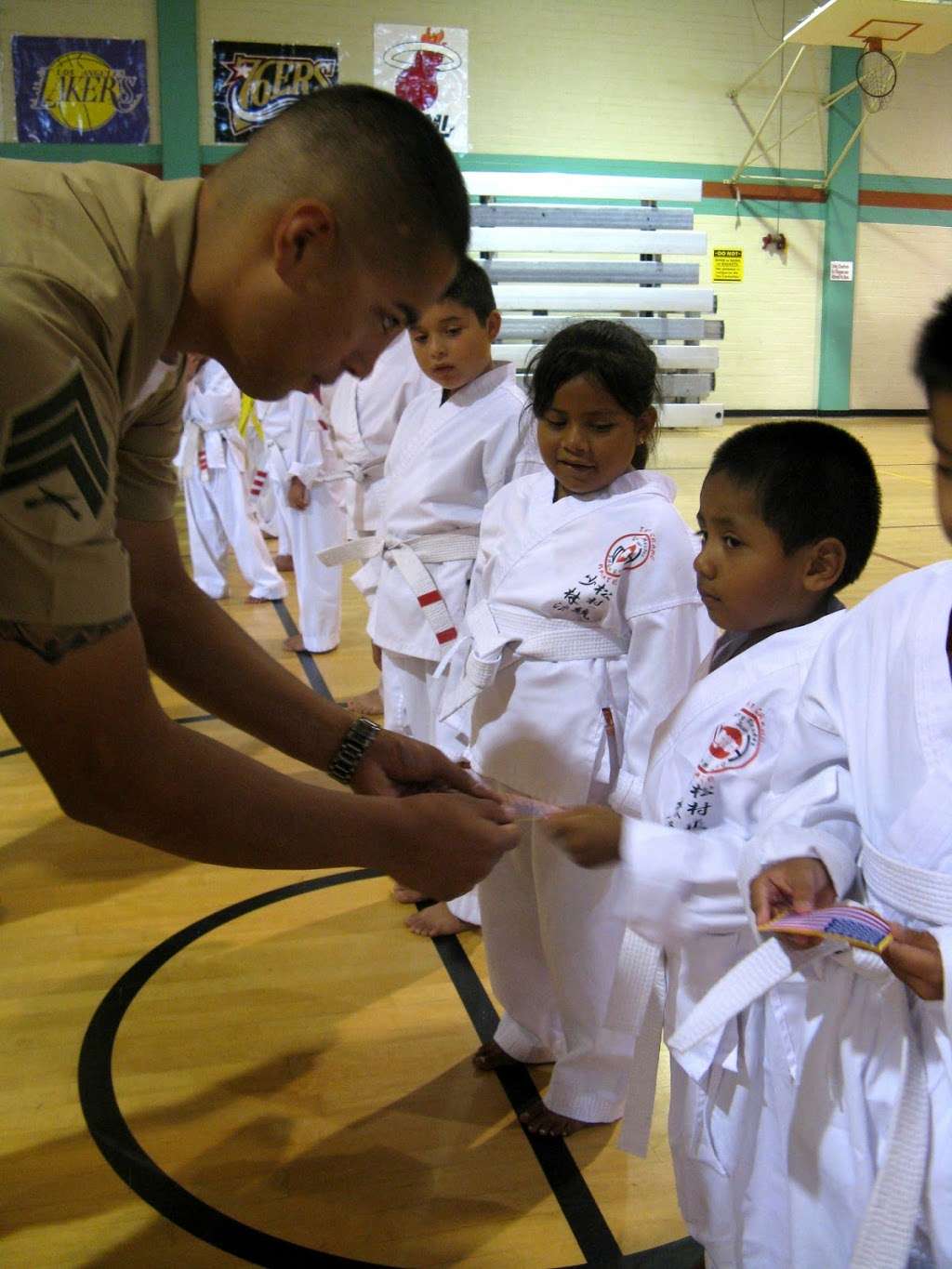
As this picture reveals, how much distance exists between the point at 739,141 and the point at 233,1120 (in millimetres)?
12662

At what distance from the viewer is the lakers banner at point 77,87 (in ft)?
34.5

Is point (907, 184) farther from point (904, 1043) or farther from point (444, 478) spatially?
point (904, 1043)

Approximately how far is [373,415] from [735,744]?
2502 mm

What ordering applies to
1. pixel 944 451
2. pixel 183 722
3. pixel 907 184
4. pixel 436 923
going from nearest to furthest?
pixel 944 451 → pixel 436 923 → pixel 183 722 → pixel 907 184

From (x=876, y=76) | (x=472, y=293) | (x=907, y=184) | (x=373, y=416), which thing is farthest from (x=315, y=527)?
(x=907, y=184)

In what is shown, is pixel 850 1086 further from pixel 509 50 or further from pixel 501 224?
Answer: pixel 509 50

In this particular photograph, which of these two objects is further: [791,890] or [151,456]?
[151,456]

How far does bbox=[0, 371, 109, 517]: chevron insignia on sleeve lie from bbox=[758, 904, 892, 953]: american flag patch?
0.78 meters

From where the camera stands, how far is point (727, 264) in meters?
12.9

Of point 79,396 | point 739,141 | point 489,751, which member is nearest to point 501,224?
point 739,141

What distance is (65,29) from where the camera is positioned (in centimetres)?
1052

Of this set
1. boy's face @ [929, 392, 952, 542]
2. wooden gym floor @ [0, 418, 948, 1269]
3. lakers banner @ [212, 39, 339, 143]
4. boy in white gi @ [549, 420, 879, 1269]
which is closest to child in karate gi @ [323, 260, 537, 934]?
wooden gym floor @ [0, 418, 948, 1269]

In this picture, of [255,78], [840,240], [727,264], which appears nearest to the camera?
[255,78]

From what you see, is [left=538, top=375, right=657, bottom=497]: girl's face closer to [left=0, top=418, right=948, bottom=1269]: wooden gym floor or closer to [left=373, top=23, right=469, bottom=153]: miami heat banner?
[left=0, top=418, right=948, bottom=1269]: wooden gym floor
